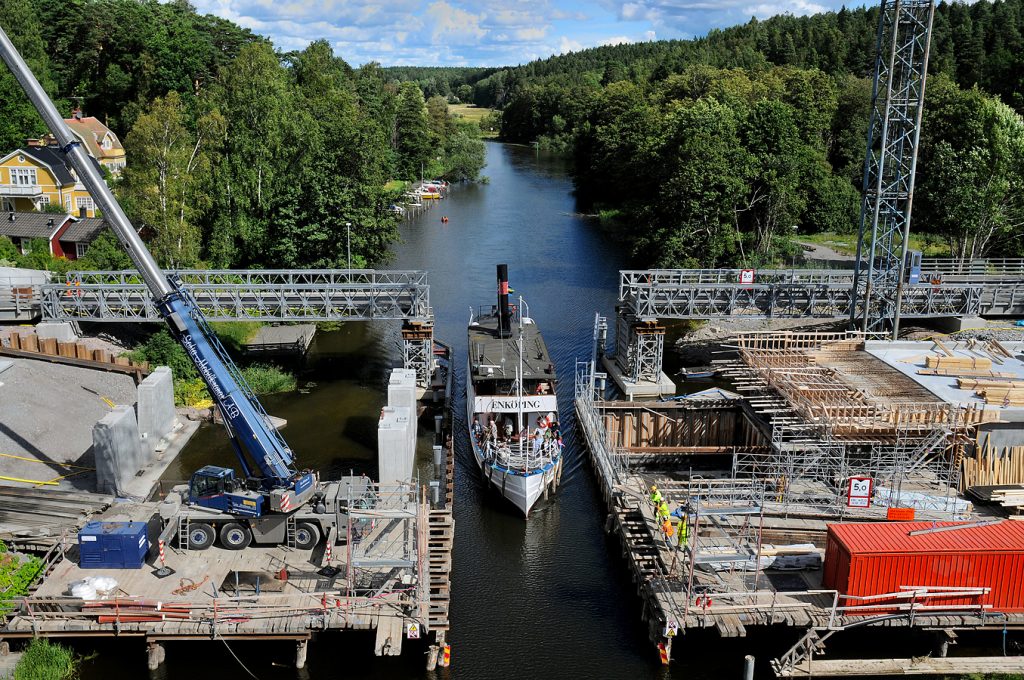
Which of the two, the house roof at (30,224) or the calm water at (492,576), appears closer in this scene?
the calm water at (492,576)

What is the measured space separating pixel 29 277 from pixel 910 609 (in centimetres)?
5232

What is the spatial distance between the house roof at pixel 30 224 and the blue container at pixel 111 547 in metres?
49.0

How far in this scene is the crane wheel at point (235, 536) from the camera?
1233 inches

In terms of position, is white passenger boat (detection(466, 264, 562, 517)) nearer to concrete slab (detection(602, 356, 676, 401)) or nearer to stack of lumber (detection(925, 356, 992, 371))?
concrete slab (detection(602, 356, 676, 401))

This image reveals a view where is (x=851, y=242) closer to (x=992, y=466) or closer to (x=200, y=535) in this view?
(x=992, y=466)

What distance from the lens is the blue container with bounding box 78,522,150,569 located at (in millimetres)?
29375

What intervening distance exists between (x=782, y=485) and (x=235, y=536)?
21.0 meters

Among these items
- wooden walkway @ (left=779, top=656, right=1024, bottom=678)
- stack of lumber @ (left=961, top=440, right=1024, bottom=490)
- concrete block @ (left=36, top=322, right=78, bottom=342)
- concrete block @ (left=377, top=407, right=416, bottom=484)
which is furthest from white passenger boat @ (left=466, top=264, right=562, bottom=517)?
concrete block @ (left=36, top=322, right=78, bottom=342)

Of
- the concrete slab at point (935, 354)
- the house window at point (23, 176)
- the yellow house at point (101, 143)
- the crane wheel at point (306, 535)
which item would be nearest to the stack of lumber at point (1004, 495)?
the concrete slab at point (935, 354)

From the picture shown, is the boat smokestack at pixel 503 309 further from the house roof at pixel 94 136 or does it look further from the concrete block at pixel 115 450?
the house roof at pixel 94 136

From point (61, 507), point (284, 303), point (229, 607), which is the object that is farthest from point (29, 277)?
point (229, 607)

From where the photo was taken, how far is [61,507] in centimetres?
3416

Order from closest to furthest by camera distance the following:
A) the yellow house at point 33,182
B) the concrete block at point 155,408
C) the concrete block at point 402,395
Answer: the concrete block at point 402,395 → the concrete block at point 155,408 → the yellow house at point 33,182

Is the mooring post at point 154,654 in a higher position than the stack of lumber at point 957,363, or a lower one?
lower
